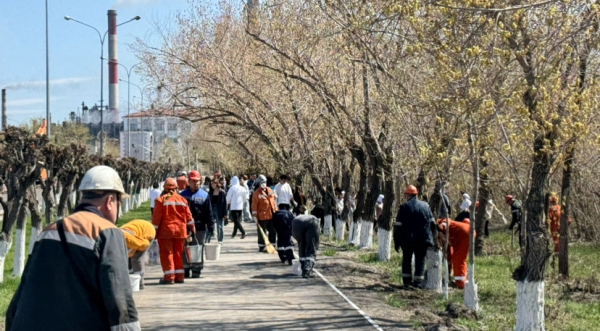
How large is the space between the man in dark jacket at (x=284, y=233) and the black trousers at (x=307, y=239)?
5.91ft

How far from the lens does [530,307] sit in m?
10.2

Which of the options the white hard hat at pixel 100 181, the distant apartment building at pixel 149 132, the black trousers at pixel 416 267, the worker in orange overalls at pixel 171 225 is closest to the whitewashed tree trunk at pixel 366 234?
the distant apartment building at pixel 149 132

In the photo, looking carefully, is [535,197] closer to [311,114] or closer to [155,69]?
[311,114]

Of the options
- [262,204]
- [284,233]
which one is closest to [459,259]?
[284,233]

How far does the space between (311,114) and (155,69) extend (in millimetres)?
5528

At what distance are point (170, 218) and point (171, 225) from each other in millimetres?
127

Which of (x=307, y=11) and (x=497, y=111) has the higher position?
(x=307, y=11)

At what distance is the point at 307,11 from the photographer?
67.4 ft

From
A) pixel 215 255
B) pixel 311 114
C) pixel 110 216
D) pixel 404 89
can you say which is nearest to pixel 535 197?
pixel 404 89

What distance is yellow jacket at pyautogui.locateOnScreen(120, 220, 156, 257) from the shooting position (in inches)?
404

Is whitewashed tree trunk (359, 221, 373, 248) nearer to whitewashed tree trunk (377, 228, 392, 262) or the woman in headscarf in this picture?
whitewashed tree trunk (377, 228, 392, 262)

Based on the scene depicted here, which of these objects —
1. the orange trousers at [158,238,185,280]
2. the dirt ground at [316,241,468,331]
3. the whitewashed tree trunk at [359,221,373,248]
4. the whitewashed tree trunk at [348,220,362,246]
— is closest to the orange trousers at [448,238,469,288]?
the dirt ground at [316,241,468,331]

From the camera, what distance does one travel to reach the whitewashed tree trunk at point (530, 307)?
400 inches

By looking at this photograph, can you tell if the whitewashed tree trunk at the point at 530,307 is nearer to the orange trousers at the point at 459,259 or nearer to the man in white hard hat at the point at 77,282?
the orange trousers at the point at 459,259
